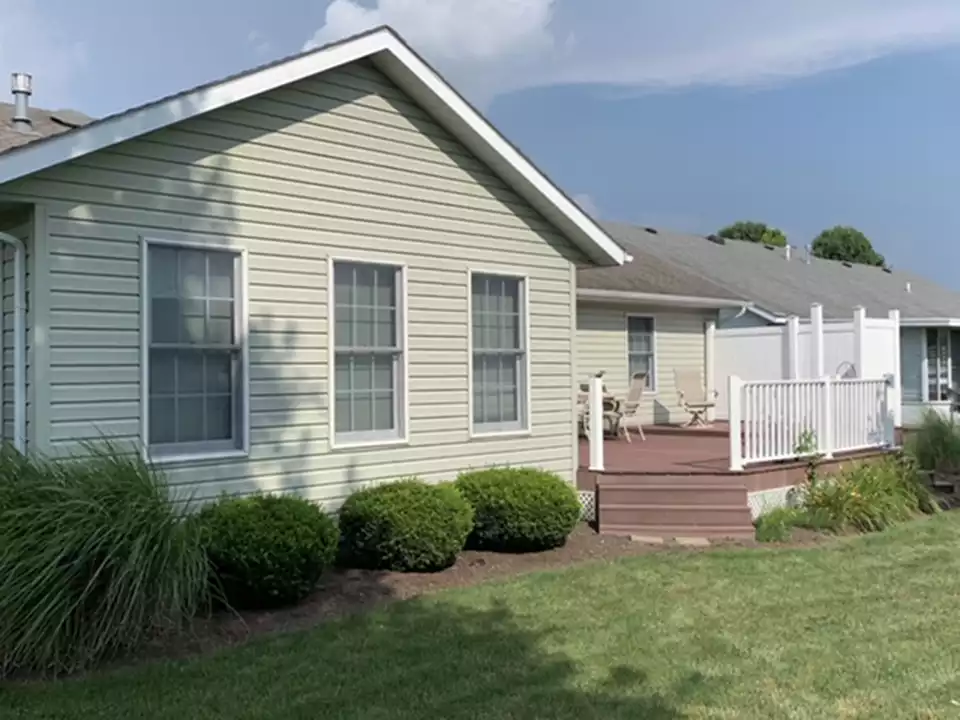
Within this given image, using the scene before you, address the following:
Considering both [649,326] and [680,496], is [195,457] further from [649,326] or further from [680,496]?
[649,326]

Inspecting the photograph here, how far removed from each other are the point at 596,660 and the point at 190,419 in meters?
3.77

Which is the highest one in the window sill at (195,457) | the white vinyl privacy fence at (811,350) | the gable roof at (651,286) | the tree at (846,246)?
the tree at (846,246)

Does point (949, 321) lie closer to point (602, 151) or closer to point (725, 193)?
point (602, 151)

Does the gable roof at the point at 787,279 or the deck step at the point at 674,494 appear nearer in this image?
the deck step at the point at 674,494

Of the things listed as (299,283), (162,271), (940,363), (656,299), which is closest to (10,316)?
(162,271)

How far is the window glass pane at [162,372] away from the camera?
717cm

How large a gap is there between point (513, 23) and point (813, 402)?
427 inches

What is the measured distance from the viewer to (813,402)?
11344 millimetres

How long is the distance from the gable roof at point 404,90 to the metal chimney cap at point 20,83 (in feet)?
8.45

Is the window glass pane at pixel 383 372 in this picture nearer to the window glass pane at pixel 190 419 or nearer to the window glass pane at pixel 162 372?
the window glass pane at pixel 190 419

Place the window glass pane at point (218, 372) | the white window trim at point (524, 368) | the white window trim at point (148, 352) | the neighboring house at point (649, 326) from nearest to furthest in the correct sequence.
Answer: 1. the white window trim at point (148, 352)
2. the window glass pane at point (218, 372)
3. the white window trim at point (524, 368)
4. the neighboring house at point (649, 326)

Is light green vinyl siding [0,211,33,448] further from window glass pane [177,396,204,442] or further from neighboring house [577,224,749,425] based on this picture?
neighboring house [577,224,749,425]

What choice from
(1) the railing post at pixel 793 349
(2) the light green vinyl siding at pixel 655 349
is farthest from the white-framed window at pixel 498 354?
(1) the railing post at pixel 793 349

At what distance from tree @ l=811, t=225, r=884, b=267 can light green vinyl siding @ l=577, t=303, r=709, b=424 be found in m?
46.7
